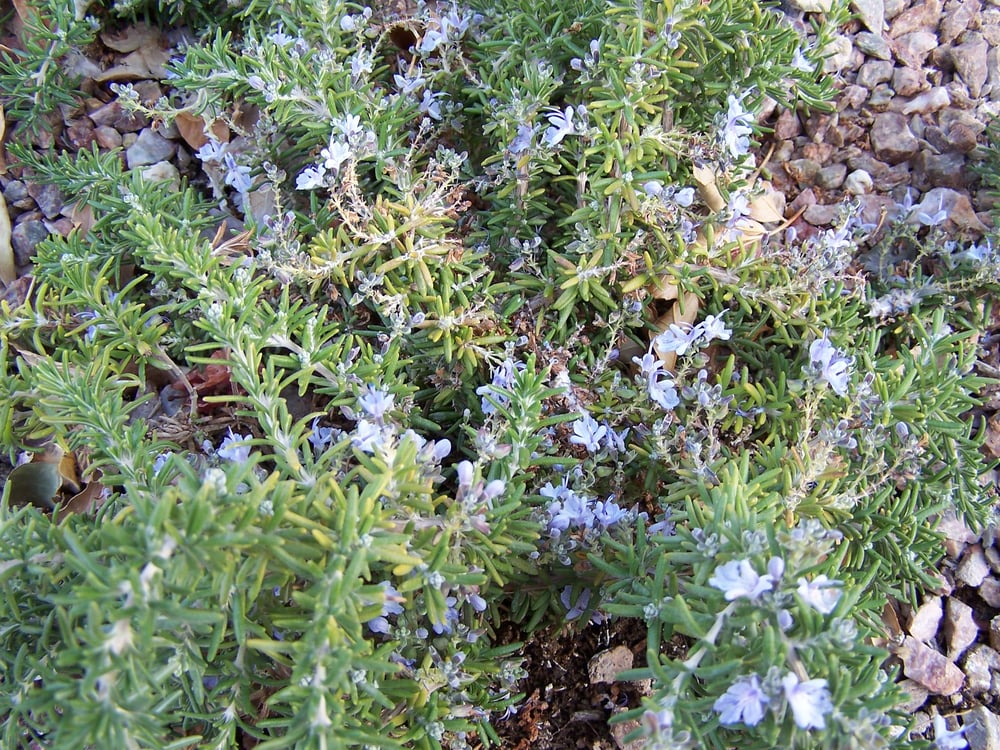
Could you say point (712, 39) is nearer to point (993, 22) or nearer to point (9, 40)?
point (993, 22)

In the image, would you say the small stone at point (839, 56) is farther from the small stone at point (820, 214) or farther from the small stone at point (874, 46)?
the small stone at point (820, 214)

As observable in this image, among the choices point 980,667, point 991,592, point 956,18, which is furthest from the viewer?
point 956,18

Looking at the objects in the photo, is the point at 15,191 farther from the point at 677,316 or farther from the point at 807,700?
the point at 807,700

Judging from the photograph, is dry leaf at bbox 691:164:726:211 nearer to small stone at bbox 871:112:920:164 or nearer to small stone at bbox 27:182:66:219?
small stone at bbox 871:112:920:164

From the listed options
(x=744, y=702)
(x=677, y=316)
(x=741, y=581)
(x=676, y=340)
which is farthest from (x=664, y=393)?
(x=744, y=702)

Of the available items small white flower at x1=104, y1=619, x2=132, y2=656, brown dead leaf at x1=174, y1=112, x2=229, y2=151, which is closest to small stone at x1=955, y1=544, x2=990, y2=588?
small white flower at x1=104, y1=619, x2=132, y2=656
